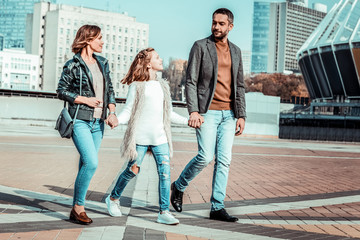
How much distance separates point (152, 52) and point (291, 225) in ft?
6.93

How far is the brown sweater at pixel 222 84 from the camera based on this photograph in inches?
224

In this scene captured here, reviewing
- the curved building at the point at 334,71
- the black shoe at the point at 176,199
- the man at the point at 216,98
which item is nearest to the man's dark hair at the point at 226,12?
the man at the point at 216,98

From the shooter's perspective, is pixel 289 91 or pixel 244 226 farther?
pixel 289 91

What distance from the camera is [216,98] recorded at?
5711 millimetres

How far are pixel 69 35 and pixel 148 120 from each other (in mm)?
116400

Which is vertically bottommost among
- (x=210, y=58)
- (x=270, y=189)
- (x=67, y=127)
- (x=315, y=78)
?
(x=270, y=189)

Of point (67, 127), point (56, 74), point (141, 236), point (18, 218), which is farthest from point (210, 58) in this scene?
point (56, 74)

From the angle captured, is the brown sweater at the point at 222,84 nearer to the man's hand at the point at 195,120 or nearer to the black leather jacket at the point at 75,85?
the man's hand at the point at 195,120

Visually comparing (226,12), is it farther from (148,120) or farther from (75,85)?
(75,85)

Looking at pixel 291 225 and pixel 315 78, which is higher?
pixel 315 78

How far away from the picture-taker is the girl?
5.24 m

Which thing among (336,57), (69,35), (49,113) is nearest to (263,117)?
(49,113)

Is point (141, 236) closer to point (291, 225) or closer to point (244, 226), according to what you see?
point (244, 226)

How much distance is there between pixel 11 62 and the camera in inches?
5202
